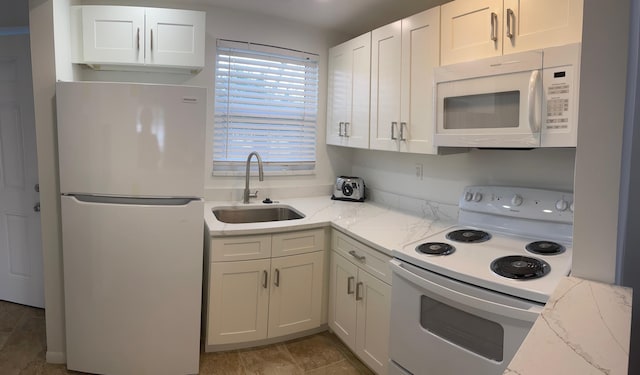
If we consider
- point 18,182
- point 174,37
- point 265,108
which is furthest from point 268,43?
point 18,182

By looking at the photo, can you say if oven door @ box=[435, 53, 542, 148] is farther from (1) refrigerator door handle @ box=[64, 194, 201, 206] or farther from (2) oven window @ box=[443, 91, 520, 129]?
(1) refrigerator door handle @ box=[64, 194, 201, 206]

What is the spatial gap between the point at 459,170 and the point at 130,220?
1986 mm

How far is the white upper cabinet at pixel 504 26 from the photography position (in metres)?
1.57

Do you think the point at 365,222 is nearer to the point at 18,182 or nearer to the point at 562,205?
the point at 562,205

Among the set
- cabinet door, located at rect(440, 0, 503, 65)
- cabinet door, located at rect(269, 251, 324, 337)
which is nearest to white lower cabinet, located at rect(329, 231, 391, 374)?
cabinet door, located at rect(269, 251, 324, 337)

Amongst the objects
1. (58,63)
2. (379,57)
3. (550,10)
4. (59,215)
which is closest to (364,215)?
(379,57)

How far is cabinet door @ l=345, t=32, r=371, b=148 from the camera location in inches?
106

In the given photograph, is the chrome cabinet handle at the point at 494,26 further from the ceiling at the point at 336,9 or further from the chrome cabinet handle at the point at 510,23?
the ceiling at the point at 336,9

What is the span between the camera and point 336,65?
122 inches

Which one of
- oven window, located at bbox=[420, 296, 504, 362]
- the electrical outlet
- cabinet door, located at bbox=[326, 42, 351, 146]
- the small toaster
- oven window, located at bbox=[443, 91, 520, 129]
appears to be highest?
cabinet door, located at bbox=[326, 42, 351, 146]

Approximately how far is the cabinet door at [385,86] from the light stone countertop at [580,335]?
5.05ft

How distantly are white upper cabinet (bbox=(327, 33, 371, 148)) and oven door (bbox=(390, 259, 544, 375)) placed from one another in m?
1.27

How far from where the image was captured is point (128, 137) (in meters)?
2.01

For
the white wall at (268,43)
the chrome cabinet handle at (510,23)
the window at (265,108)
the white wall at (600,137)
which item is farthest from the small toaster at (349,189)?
the white wall at (600,137)
